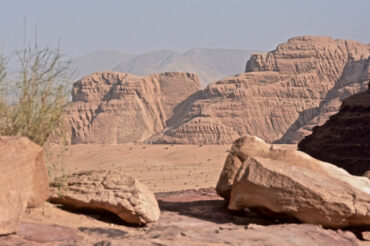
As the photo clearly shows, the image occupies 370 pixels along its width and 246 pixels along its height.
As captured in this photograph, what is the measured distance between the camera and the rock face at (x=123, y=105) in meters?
56.5


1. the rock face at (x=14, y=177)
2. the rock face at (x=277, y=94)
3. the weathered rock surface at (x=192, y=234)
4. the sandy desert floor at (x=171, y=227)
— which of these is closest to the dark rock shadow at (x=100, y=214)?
the sandy desert floor at (x=171, y=227)

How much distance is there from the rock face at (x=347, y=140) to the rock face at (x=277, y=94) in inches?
1353

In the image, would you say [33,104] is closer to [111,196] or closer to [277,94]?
[111,196]

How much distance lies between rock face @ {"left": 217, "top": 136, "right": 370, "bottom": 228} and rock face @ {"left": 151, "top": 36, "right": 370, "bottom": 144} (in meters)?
39.4

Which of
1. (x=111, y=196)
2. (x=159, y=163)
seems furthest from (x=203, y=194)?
(x=159, y=163)

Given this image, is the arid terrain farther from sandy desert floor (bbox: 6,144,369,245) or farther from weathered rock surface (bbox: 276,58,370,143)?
weathered rock surface (bbox: 276,58,370,143)

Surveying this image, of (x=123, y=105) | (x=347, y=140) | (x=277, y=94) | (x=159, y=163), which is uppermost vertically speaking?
(x=277, y=94)

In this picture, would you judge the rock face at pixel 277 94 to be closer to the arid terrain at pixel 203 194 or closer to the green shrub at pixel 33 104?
the arid terrain at pixel 203 194

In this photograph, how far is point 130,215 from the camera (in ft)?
24.5

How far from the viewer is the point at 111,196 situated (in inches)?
296

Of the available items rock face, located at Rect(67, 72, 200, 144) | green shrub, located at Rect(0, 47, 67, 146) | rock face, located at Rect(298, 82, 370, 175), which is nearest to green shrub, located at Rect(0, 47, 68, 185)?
green shrub, located at Rect(0, 47, 67, 146)

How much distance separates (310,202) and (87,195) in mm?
3175

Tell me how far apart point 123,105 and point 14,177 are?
170 feet

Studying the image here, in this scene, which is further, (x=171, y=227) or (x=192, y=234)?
(x=171, y=227)
